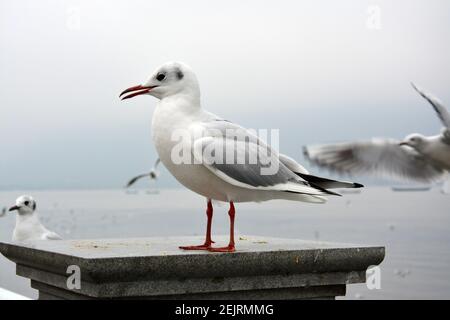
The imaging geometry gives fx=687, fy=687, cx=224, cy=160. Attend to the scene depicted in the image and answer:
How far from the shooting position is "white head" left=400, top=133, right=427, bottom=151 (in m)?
2.88

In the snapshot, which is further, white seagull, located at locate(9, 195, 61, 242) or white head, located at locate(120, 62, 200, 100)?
white seagull, located at locate(9, 195, 61, 242)

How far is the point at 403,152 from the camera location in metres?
2.91

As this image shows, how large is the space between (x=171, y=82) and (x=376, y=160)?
35.8 inches

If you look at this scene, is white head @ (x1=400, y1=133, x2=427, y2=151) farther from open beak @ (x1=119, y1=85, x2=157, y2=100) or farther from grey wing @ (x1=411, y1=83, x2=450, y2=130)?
open beak @ (x1=119, y1=85, x2=157, y2=100)

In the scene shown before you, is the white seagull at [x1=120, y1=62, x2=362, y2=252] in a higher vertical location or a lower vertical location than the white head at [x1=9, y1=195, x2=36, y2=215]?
lower

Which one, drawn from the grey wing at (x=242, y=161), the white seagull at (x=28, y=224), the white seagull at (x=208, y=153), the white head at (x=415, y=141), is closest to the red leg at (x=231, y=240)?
the white seagull at (x=208, y=153)

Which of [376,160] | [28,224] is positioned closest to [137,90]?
[376,160]

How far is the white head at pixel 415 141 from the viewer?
2.88 meters

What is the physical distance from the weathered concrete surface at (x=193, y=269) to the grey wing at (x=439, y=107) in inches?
27.0

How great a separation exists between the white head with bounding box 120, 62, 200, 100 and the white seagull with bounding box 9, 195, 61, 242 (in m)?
2.16

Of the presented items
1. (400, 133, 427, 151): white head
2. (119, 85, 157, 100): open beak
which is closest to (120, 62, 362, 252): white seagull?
(119, 85, 157, 100): open beak

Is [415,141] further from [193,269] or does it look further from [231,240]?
[193,269]
